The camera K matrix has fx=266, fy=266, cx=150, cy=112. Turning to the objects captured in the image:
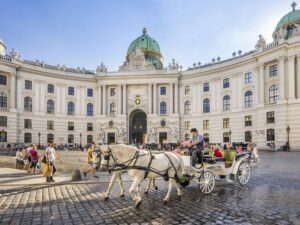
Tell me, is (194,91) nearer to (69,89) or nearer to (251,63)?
(251,63)

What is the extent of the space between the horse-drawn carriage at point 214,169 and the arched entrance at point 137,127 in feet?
168

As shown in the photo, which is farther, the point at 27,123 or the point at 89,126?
the point at 89,126

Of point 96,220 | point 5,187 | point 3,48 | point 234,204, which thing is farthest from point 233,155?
point 3,48

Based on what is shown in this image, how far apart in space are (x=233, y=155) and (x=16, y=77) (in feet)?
176

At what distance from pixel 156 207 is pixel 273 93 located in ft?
148

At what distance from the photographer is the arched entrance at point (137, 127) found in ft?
211

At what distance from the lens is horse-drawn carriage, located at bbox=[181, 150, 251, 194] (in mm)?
10719

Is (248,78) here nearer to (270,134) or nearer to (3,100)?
(270,134)

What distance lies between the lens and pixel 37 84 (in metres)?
58.3

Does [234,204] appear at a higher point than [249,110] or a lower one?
lower

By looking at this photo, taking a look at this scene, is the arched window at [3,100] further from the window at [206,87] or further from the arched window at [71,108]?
the window at [206,87]

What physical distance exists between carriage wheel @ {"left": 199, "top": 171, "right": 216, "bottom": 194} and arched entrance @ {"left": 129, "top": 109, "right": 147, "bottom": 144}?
53.3 meters

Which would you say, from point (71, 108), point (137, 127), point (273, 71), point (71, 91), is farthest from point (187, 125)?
point (71, 91)

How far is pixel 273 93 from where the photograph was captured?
47.6m
